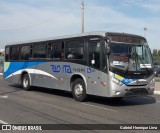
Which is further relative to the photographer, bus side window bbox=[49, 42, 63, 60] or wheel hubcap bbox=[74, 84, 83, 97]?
bus side window bbox=[49, 42, 63, 60]

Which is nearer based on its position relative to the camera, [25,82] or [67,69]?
[67,69]

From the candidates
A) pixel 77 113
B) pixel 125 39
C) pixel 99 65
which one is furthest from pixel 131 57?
pixel 77 113

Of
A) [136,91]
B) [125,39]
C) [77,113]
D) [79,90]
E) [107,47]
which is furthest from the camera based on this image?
[79,90]

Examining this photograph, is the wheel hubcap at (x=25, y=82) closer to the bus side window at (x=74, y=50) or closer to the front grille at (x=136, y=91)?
the bus side window at (x=74, y=50)

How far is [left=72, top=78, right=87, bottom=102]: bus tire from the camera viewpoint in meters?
13.3

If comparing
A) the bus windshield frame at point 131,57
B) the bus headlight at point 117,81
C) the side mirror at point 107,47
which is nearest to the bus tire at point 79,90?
the bus headlight at point 117,81

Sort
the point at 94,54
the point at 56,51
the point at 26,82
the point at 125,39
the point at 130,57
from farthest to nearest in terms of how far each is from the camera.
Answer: the point at 26,82
the point at 56,51
the point at 94,54
the point at 125,39
the point at 130,57

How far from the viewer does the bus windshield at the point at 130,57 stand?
12009mm

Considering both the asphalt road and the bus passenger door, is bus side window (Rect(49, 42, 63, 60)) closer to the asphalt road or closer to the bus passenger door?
the bus passenger door

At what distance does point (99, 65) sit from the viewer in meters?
12.3

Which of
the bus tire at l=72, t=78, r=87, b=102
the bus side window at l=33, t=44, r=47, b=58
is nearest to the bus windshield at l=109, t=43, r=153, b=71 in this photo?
the bus tire at l=72, t=78, r=87, b=102

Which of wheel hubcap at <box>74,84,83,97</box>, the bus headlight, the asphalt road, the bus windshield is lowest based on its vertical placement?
the asphalt road

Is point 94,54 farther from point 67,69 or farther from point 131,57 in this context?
point 67,69

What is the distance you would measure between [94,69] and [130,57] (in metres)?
1.49
